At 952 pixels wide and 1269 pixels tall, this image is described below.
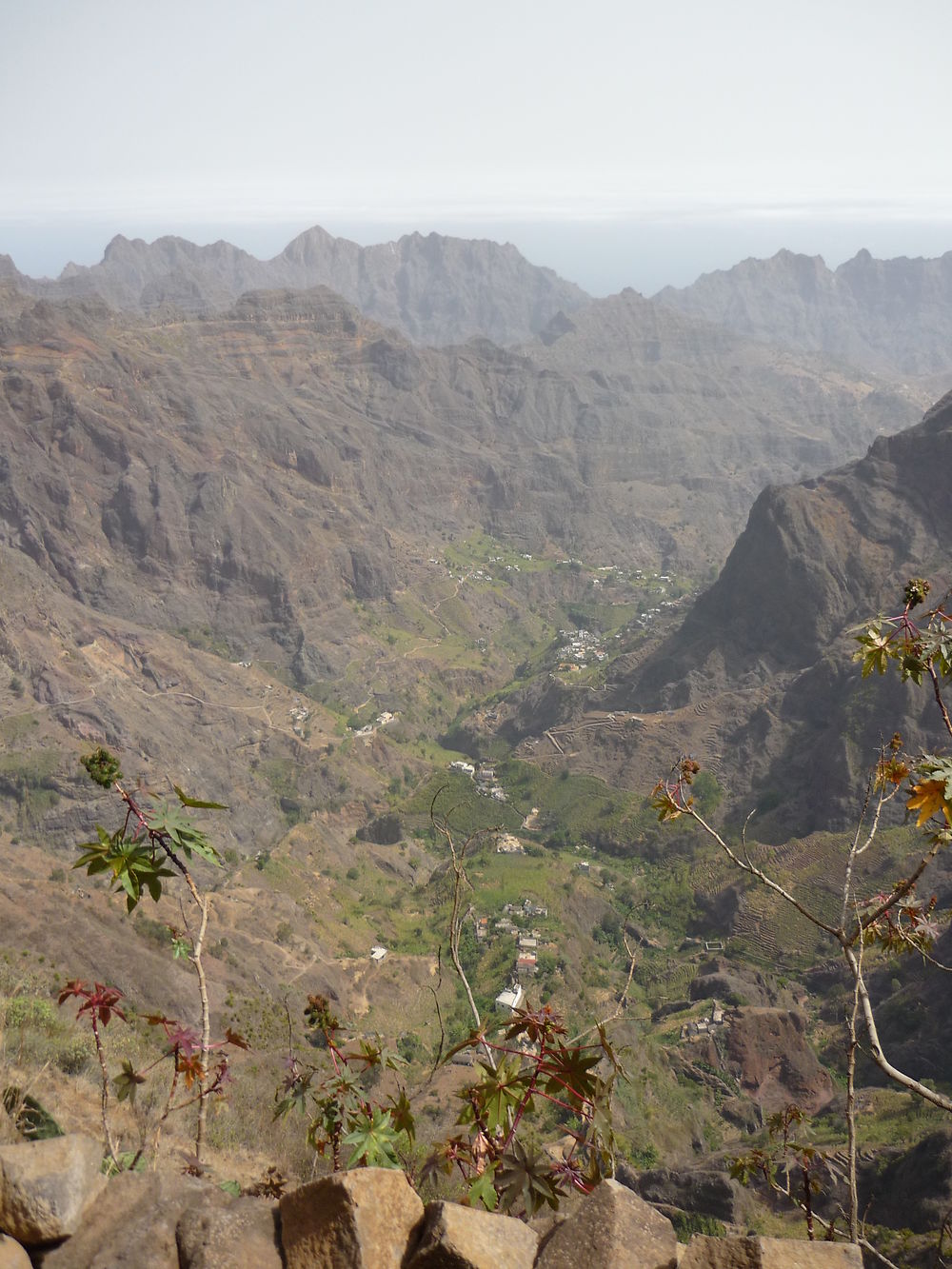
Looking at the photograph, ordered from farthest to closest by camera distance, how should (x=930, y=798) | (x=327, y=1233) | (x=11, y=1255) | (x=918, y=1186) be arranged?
(x=918, y=1186) → (x=327, y=1233) → (x=11, y=1255) → (x=930, y=798)

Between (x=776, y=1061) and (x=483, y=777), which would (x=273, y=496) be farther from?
(x=776, y=1061)

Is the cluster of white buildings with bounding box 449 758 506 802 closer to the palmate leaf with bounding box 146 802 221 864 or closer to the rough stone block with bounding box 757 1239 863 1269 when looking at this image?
the palmate leaf with bounding box 146 802 221 864

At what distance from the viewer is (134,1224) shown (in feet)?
15.7

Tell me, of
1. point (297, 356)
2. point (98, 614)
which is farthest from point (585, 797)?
point (297, 356)

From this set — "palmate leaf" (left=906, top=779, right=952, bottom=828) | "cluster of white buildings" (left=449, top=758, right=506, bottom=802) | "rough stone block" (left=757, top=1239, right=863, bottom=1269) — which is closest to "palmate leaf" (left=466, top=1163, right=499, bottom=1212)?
"rough stone block" (left=757, top=1239, right=863, bottom=1269)

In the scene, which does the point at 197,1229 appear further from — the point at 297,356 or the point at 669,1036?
the point at 297,356

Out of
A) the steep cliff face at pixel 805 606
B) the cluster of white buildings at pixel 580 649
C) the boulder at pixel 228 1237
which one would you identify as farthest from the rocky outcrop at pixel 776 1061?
the cluster of white buildings at pixel 580 649

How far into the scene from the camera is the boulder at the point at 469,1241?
4.57 metres

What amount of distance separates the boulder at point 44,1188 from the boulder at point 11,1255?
8 cm

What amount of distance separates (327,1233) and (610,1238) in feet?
5.07

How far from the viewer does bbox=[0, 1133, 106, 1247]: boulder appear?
4766mm

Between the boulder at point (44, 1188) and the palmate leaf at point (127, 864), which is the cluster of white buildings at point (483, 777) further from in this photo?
the boulder at point (44, 1188)

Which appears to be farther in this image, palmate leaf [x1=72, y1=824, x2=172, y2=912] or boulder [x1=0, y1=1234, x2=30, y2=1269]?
palmate leaf [x1=72, y1=824, x2=172, y2=912]

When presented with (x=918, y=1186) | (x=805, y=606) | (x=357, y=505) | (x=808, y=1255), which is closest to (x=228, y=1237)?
(x=808, y=1255)
